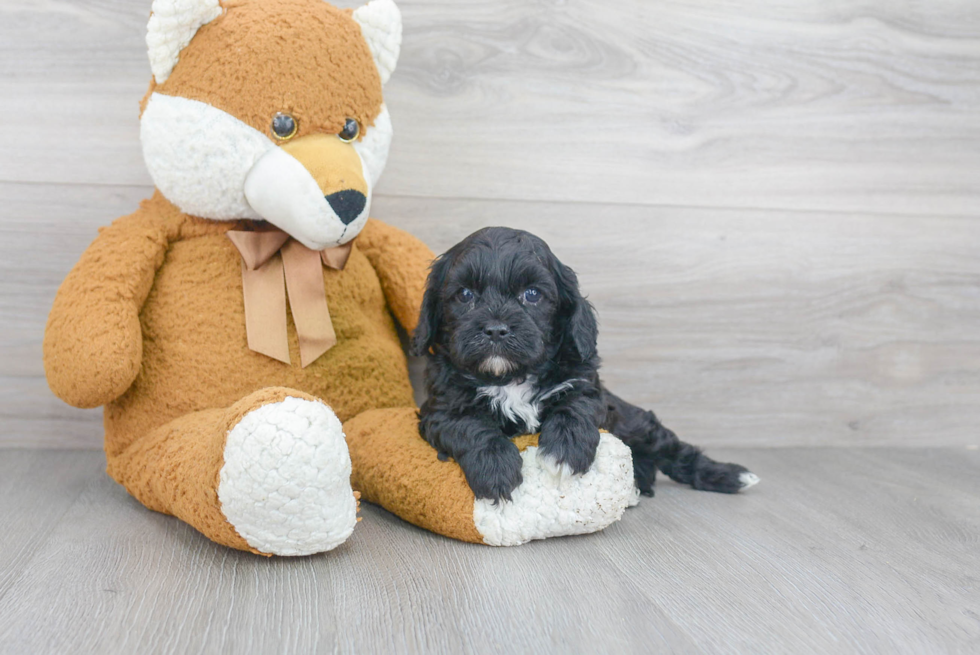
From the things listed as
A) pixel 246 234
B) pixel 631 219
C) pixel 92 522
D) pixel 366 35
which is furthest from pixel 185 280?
pixel 631 219

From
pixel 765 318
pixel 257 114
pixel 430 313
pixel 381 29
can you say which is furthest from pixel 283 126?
pixel 765 318

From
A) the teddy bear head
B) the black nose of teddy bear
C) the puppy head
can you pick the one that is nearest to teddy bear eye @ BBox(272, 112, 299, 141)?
the teddy bear head

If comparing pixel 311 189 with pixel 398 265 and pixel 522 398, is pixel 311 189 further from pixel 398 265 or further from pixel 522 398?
pixel 522 398

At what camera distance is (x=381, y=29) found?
1569 millimetres

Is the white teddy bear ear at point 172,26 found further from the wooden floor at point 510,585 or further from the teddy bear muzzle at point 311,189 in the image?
the wooden floor at point 510,585

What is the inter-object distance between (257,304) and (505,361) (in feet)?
1.79

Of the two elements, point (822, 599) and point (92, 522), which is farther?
point (92, 522)

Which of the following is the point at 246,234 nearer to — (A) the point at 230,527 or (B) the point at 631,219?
(A) the point at 230,527

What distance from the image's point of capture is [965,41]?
212 centimetres

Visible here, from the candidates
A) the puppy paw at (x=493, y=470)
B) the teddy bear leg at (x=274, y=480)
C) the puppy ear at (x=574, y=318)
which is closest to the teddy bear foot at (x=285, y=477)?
the teddy bear leg at (x=274, y=480)

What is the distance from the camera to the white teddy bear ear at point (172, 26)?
138 cm

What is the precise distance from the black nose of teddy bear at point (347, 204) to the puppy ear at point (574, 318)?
1.25 feet

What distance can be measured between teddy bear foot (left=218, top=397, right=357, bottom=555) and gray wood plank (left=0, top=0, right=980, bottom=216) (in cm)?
93

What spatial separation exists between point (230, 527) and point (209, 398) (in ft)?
1.28
